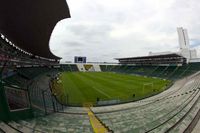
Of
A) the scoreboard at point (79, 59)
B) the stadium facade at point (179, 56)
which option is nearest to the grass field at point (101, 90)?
the stadium facade at point (179, 56)

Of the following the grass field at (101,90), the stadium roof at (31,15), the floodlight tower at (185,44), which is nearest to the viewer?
the stadium roof at (31,15)

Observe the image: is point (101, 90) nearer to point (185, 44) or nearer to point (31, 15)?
point (31, 15)

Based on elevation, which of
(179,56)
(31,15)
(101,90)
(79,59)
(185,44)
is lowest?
(101,90)

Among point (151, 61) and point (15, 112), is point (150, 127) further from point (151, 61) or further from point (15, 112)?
point (151, 61)

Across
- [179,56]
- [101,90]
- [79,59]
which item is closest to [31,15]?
[101,90]

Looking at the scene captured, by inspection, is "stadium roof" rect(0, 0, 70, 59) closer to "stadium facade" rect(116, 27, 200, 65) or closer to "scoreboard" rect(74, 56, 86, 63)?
"stadium facade" rect(116, 27, 200, 65)

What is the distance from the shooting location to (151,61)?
2916 inches

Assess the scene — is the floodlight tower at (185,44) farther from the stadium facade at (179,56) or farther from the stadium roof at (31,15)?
the stadium roof at (31,15)

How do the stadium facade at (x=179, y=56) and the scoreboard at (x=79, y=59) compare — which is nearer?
the stadium facade at (x=179, y=56)

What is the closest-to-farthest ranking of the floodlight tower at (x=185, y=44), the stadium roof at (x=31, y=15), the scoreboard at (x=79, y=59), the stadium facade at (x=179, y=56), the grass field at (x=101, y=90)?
the stadium roof at (x=31, y=15)
the grass field at (x=101, y=90)
the stadium facade at (x=179, y=56)
the floodlight tower at (x=185, y=44)
the scoreboard at (x=79, y=59)

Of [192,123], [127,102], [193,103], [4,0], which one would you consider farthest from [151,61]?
[4,0]

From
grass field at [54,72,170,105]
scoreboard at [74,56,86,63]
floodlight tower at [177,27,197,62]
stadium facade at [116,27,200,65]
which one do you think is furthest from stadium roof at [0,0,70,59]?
scoreboard at [74,56,86,63]

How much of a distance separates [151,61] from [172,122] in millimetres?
65253

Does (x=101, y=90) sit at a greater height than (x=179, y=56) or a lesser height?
lesser
